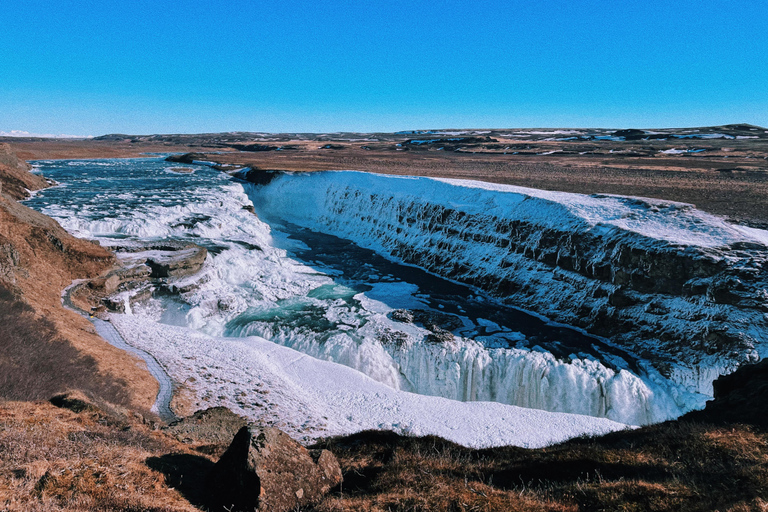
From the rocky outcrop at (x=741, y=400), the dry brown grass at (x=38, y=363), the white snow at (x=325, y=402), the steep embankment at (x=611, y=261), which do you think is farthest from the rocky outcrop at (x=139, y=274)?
the rocky outcrop at (x=741, y=400)

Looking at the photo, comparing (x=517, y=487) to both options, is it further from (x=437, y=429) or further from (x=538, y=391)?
(x=538, y=391)

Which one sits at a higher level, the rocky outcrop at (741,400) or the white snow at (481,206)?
the white snow at (481,206)

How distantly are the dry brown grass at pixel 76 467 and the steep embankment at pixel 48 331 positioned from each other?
4.02 metres

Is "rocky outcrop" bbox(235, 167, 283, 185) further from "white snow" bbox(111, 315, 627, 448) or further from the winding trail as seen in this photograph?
"white snow" bbox(111, 315, 627, 448)

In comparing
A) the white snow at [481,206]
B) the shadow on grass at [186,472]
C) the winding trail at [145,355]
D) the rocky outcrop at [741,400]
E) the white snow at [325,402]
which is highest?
the white snow at [481,206]

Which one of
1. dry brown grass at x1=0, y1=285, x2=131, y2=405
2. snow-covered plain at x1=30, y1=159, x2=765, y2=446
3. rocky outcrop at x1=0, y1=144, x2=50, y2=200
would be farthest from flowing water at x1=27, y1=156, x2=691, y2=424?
dry brown grass at x1=0, y1=285, x2=131, y2=405

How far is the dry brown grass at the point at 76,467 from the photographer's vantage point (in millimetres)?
5383

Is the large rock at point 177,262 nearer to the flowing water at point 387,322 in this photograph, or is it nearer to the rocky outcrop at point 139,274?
the rocky outcrop at point 139,274

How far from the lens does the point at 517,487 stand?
7.54 meters

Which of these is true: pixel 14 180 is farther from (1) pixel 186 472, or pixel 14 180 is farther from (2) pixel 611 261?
(2) pixel 611 261

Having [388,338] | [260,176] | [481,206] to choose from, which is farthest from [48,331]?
[260,176]

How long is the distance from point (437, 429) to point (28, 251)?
2197 centimetres

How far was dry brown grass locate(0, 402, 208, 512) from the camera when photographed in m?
5.38

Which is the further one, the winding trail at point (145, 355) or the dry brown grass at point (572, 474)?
the winding trail at point (145, 355)
